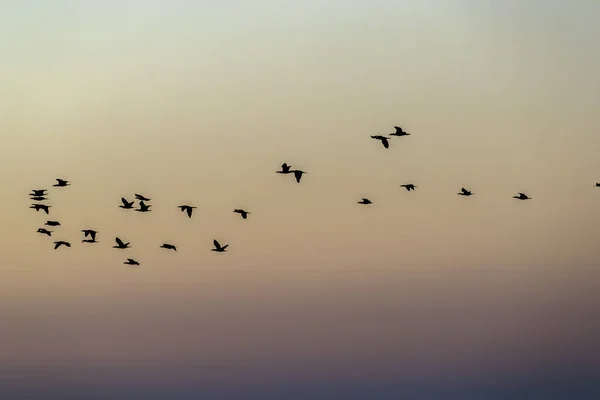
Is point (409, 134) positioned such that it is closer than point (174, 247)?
Yes

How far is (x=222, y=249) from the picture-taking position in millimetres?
150625

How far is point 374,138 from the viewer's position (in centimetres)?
13975

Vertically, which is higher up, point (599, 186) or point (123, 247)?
point (599, 186)

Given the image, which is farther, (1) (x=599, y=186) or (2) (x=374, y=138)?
(1) (x=599, y=186)

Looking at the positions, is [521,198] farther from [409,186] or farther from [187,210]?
[187,210]

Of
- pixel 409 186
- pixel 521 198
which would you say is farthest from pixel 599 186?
pixel 409 186

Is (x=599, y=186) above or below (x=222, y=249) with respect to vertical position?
above

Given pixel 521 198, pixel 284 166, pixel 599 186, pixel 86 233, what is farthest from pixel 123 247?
pixel 599 186

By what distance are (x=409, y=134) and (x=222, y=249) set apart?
2290cm

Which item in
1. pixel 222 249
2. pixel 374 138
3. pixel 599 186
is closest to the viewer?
pixel 374 138

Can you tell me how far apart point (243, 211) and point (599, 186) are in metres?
41.4

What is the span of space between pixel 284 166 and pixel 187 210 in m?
12.9

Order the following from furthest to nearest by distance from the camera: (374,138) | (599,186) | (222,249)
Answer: (599,186) < (222,249) < (374,138)

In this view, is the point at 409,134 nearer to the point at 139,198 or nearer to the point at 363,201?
the point at 363,201
